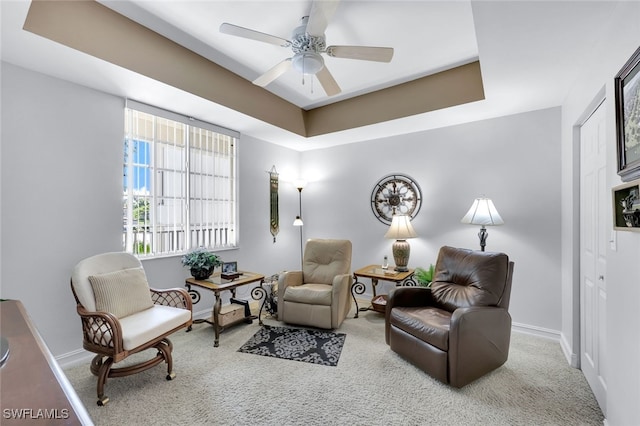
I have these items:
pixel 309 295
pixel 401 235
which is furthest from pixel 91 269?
pixel 401 235

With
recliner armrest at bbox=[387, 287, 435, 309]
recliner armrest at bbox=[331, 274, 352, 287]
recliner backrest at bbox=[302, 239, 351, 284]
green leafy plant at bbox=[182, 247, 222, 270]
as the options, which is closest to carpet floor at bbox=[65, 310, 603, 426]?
recliner armrest at bbox=[387, 287, 435, 309]

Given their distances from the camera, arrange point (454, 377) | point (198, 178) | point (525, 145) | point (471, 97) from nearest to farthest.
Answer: point (454, 377), point (471, 97), point (525, 145), point (198, 178)

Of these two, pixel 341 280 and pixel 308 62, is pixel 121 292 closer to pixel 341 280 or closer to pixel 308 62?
pixel 341 280

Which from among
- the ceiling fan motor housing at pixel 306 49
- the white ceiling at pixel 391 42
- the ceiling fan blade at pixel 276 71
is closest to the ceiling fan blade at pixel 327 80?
the ceiling fan motor housing at pixel 306 49

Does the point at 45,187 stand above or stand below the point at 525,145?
below

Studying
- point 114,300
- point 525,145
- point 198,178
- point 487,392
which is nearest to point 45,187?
point 114,300

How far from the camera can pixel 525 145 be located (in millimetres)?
3152

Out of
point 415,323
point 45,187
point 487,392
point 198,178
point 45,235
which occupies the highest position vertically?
point 198,178

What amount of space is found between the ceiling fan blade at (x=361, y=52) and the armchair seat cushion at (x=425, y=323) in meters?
2.08

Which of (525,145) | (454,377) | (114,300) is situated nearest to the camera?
(454,377)

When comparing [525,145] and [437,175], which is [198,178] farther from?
[525,145]

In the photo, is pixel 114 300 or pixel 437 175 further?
pixel 437 175

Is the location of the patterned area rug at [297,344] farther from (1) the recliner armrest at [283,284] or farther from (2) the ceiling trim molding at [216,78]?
(2) the ceiling trim molding at [216,78]

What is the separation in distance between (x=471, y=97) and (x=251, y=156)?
9.60 ft
